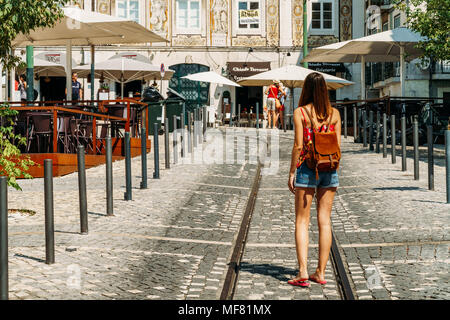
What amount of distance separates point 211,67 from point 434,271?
3363cm

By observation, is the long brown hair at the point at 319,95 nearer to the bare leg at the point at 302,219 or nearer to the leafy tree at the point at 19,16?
the bare leg at the point at 302,219

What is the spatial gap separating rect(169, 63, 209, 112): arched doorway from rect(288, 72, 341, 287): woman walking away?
33348 mm

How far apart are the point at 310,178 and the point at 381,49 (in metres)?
16.8

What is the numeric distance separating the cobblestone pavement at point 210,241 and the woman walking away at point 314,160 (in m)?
0.37

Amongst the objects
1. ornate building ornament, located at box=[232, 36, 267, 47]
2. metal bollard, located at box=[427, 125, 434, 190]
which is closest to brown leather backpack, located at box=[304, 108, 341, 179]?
metal bollard, located at box=[427, 125, 434, 190]

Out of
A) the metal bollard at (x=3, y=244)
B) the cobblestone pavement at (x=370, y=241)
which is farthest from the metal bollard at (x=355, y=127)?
the metal bollard at (x=3, y=244)

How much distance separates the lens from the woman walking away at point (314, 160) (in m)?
6.31

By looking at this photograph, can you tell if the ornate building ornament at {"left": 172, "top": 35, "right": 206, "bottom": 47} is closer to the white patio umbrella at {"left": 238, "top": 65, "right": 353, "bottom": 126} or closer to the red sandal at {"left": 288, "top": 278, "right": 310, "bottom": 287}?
the white patio umbrella at {"left": 238, "top": 65, "right": 353, "bottom": 126}

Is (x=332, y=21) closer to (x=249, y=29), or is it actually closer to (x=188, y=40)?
(x=249, y=29)

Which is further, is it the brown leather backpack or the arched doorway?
the arched doorway

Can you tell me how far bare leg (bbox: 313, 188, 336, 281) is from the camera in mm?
6430
